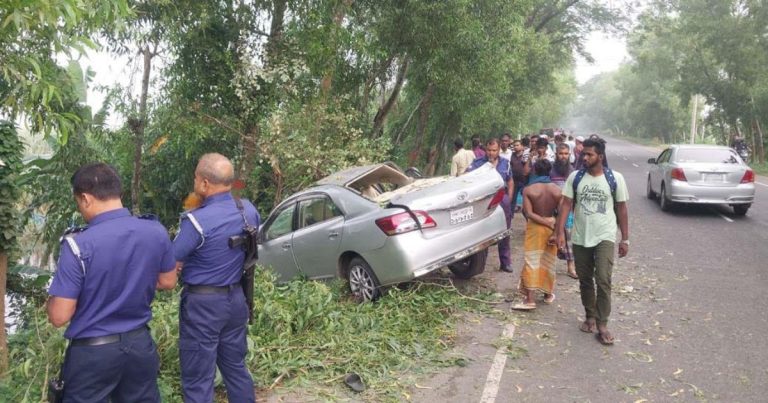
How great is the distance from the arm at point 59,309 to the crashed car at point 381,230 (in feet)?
12.6

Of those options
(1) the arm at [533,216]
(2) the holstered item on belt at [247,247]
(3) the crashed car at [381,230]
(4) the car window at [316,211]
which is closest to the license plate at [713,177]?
(3) the crashed car at [381,230]

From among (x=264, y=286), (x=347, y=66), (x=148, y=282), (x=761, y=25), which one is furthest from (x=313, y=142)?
(x=761, y=25)

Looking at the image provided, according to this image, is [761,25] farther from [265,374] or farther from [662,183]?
[265,374]

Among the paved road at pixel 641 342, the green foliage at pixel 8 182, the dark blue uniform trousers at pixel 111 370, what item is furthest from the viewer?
the green foliage at pixel 8 182

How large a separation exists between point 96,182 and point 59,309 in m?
0.60

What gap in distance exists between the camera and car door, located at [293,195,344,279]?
7078 millimetres

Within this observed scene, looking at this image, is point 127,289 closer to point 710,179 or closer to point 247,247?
point 247,247

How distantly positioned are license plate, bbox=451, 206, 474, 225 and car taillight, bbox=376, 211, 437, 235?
1.40 ft

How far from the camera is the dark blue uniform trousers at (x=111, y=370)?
9.52ft

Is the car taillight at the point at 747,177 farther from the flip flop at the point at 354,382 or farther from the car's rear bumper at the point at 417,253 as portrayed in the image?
the flip flop at the point at 354,382

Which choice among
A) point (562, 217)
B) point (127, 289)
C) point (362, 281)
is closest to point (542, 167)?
point (562, 217)

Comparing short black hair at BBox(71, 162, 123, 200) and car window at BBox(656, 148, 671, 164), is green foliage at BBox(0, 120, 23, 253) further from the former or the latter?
car window at BBox(656, 148, 671, 164)

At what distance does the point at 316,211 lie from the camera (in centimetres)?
743

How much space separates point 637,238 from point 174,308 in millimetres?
8179
